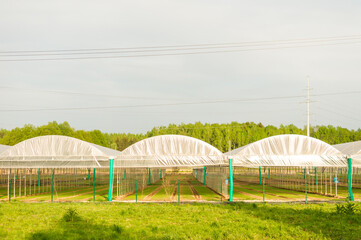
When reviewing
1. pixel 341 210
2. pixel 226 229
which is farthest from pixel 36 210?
pixel 341 210

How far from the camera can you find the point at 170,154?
23.3 metres

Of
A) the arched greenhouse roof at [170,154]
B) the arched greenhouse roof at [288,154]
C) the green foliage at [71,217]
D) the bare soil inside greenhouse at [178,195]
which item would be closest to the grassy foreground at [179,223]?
the green foliage at [71,217]

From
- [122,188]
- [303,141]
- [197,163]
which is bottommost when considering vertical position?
[122,188]

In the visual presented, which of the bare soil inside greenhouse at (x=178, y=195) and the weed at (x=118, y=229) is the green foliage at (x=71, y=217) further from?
the bare soil inside greenhouse at (x=178, y=195)

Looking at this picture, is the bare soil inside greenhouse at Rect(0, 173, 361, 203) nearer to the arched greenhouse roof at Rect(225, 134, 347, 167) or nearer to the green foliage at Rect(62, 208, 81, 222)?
the arched greenhouse roof at Rect(225, 134, 347, 167)

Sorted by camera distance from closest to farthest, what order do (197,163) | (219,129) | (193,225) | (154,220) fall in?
(193,225), (154,220), (197,163), (219,129)

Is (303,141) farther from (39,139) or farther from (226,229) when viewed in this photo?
(39,139)

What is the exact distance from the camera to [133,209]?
55.7 ft

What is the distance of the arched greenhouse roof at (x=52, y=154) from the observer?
23.2 meters

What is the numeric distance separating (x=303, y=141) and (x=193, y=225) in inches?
544

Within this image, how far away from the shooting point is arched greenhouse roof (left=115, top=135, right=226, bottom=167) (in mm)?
23062

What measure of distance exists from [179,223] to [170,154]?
965 centimetres

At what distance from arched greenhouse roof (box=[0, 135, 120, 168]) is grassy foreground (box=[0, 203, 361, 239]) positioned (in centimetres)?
606

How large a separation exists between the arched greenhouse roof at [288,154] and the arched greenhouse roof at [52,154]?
31.7ft
